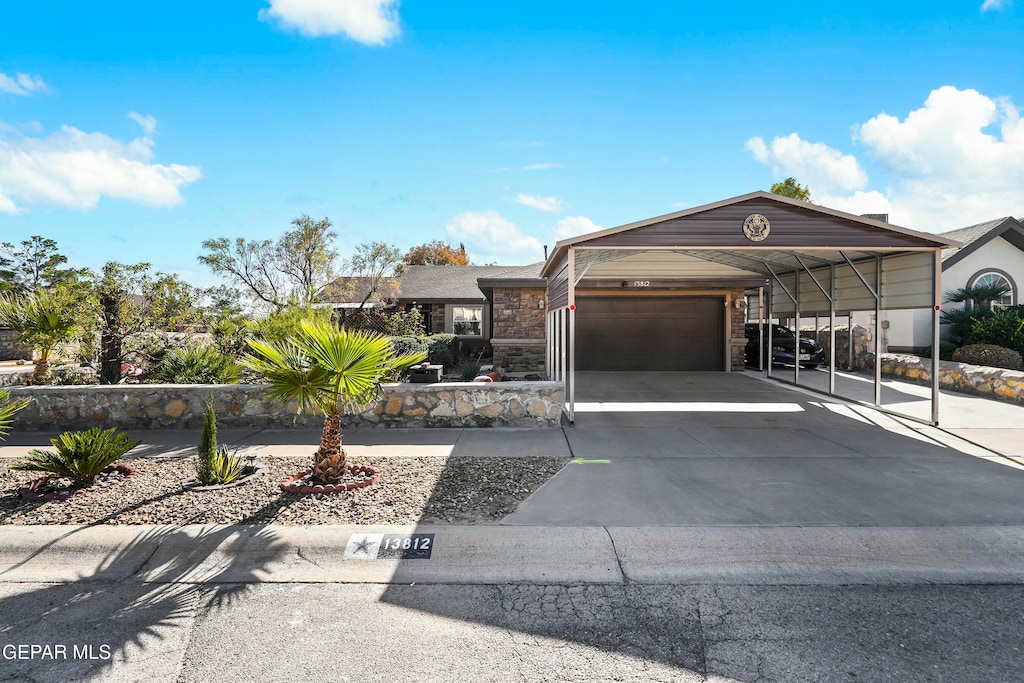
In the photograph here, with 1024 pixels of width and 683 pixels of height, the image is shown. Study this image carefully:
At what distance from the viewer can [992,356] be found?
46.9ft

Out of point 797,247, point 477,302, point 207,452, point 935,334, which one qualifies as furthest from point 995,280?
point 207,452

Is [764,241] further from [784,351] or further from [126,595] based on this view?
[784,351]

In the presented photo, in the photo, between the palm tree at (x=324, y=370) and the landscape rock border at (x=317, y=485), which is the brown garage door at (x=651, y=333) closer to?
the landscape rock border at (x=317, y=485)

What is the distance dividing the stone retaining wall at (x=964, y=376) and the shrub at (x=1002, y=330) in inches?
72.1

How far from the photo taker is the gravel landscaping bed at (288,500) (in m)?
4.98

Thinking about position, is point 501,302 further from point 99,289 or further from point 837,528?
point 837,528

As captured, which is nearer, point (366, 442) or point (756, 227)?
point (366, 442)

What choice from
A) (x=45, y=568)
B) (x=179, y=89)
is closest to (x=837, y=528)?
(x=45, y=568)

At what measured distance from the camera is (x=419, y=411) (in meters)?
8.91

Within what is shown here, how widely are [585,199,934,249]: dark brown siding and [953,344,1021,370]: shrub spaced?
7.95 meters

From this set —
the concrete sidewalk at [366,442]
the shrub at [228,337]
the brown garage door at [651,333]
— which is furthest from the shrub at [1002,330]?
the shrub at [228,337]

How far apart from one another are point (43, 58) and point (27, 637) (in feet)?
46.0

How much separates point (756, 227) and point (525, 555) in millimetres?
6967

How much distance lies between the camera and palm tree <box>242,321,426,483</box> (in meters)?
5.37
